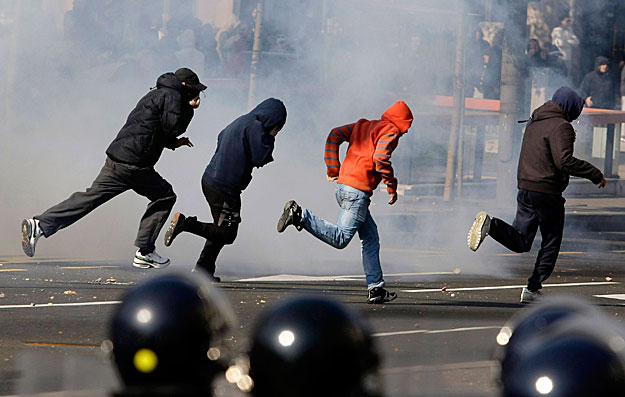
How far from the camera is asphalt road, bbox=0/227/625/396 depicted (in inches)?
198

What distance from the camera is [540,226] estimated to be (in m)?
7.84

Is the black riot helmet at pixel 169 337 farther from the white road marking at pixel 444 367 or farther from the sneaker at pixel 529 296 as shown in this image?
the sneaker at pixel 529 296

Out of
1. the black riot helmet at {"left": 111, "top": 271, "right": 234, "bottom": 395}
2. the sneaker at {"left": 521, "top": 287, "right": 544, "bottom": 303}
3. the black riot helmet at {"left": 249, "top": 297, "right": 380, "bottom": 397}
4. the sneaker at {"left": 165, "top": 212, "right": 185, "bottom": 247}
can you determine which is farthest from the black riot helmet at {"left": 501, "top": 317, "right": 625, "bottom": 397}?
the sneaker at {"left": 165, "top": 212, "right": 185, "bottom": 247}

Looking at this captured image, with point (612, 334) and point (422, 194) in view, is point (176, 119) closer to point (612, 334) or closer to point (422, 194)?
point (612, 334)

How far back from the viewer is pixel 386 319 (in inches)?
278

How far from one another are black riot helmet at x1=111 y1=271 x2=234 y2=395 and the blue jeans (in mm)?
4121

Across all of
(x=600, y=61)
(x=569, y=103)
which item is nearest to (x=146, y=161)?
(x=569, y=103)

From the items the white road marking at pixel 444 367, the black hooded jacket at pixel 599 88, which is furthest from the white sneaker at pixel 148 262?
the black hooded jacket at pixel 599 88

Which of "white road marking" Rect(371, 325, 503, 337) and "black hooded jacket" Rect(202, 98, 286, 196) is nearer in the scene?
"white road marking" Rect(371, 325, 503, 337)

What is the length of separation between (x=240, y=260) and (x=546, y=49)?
797 centimetres

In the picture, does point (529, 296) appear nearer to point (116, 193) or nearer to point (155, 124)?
point (155, 124)

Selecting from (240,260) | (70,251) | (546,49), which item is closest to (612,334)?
(240,260)

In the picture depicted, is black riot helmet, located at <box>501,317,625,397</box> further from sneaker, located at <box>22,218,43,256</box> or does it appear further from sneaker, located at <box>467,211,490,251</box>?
sneaker, located at <box>22,218,43,256</box>

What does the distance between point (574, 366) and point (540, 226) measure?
4985 mm
